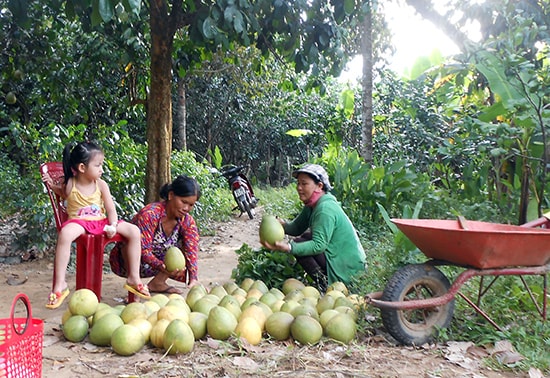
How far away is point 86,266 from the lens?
337 cm

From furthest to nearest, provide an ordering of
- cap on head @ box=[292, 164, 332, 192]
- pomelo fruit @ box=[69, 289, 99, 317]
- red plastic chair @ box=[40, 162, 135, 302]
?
cap on head @ box=[292, 164, 332, 192], red plastic chair @ box=[40, 162, 135, 302], pomelo fruit @ box=[69, 289, 99, 317]

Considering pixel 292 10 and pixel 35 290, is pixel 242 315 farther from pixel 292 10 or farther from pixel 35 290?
pixel 292 10

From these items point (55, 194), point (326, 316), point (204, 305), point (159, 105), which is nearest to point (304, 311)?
point (326, 316)

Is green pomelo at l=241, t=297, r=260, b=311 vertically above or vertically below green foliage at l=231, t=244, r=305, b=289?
below

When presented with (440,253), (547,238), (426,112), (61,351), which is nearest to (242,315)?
(61,351)

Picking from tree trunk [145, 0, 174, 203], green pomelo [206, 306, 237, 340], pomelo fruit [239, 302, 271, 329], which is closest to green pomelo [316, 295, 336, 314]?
pomelo fruit [239, 302, 271, 329]

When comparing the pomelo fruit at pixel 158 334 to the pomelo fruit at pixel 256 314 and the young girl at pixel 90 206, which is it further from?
the young girl at pixel 90 206

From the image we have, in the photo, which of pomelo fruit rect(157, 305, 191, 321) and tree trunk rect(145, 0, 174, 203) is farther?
tree trunk rect(145, 0, 174, 203)

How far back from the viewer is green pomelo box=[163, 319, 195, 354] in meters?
2.56

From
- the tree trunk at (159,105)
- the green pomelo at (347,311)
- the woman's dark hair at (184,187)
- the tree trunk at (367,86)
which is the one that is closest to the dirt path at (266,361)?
the green pomelo at (347,311)

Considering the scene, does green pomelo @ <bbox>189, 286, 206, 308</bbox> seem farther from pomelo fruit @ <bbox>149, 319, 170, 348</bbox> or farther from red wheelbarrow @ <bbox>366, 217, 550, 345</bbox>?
red wheelbarrow @ <bbox>366, 217, 550, 345</bbox>

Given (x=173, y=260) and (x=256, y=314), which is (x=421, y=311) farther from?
(x=173, y=260)

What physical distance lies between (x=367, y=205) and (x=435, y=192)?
0.85 meters

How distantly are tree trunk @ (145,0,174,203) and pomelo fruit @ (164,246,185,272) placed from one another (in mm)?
1156
